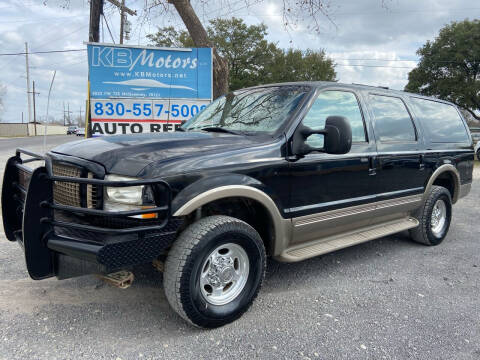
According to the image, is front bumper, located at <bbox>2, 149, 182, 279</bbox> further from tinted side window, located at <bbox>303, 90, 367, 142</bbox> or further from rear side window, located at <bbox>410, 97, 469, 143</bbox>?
rear side window, located at <bbox>410, 97, 469, 143</bbox>

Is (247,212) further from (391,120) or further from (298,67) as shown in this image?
(298,67)

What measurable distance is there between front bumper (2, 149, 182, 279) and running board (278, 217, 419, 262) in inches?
49.9

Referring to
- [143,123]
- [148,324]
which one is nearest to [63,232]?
[148,324]

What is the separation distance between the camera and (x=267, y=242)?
330cm

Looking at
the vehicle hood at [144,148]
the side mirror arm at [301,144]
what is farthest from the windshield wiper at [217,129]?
the side mirror arm at [301,144]

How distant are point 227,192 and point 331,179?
4.04 feet

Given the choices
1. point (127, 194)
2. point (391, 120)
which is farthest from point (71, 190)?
point (391, 120)

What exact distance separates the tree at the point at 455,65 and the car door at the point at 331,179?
30310 mm

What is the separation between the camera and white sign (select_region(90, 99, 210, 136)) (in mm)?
7164

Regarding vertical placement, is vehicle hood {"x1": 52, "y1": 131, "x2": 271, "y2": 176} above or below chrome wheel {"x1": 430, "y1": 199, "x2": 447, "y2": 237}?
above

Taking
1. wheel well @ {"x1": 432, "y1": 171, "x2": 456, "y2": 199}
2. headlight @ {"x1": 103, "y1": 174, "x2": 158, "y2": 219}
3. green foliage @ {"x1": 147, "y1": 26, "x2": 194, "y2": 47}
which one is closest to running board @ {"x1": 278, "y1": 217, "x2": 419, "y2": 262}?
wheel well @ {"x1": 432, "y1": 171, "x2": 456, "y2": 199}

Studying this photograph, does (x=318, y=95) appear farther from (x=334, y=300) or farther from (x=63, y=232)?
(x=63, y=232)

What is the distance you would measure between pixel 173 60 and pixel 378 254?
17.9ft

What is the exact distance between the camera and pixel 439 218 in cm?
522
